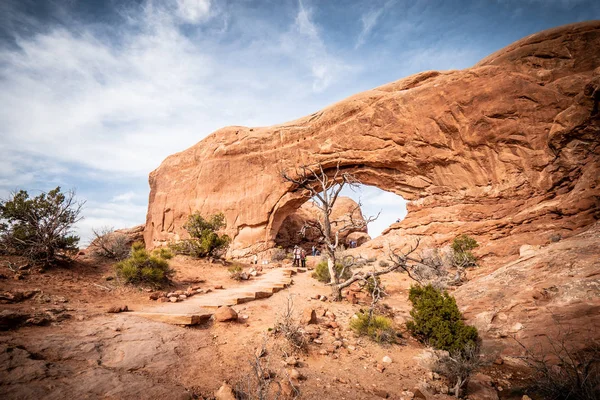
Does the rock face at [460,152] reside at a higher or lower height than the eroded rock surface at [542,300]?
higher

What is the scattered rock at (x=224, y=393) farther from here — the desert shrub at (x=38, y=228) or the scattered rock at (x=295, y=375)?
the desert shrub at (x=38, y=228)

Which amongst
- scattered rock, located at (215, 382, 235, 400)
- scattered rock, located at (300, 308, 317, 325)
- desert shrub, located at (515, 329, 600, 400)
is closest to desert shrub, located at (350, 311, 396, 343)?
scattered rock, located at (300, 308, 317, 325)

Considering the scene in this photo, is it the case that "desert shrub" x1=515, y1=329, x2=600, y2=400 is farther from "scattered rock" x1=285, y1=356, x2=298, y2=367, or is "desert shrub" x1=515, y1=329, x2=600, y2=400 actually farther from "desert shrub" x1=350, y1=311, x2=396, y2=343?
"scattered rock" x1=285, y1=356, x2=298, y2=367

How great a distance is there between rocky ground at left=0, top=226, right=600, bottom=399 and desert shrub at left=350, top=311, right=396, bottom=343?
0.17 metres

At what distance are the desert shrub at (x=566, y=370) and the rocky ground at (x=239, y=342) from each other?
361mm

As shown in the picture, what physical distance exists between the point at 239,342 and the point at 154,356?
1.30 metres

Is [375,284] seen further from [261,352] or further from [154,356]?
[154,356]

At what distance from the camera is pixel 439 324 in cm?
477

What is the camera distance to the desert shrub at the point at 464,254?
11743 millimetres

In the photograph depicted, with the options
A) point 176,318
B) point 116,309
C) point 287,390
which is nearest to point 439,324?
point 287,390

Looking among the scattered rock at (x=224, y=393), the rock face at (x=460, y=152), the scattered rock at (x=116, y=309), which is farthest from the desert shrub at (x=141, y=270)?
the rock face at (x=460, y=152)

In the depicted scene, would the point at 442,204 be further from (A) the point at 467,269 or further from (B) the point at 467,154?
(A) the point at 467,269

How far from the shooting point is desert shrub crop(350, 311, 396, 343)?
16.0 feet

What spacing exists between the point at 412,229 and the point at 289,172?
10.8m
